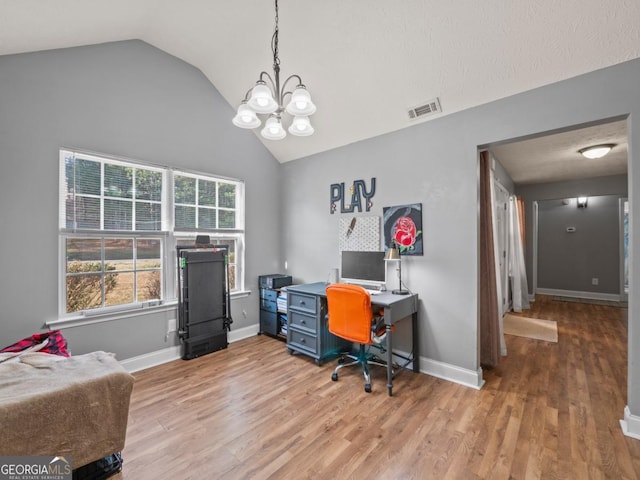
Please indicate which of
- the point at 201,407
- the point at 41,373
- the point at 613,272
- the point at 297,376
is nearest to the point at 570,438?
the point at 297,376

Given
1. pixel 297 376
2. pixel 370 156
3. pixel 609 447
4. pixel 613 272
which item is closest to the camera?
pixel 609 447

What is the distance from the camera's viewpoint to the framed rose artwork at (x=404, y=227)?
Answer: 287 cm

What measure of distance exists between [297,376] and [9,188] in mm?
2861

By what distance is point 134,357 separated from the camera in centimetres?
283

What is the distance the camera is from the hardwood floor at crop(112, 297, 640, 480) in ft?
5.32

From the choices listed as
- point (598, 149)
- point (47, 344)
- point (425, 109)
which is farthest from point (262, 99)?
point (598, 149)

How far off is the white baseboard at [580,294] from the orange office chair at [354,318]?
6035 millimetres

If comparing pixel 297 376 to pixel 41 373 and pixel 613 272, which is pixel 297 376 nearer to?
pixel 41 373

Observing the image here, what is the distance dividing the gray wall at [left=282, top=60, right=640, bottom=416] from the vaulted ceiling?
12 centimetres

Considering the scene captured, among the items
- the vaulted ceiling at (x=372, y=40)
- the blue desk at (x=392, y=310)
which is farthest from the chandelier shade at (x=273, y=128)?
the blue desk at (x=392, y=310)

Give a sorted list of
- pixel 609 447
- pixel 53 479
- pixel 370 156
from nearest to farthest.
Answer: pixel 53 479 < pixel 609 447 < pixel 370 156

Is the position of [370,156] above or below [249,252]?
above

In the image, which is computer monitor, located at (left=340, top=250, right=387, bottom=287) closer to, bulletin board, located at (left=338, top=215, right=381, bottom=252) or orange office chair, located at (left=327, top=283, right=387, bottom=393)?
bulletin board, located at (left=338, top=215, right=381, bottom=252)

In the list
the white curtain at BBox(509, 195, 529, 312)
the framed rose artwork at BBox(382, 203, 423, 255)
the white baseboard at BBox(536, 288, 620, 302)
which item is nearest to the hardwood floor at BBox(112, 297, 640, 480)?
the framed rose artwork at BBox(382, 203, 423, 255)
